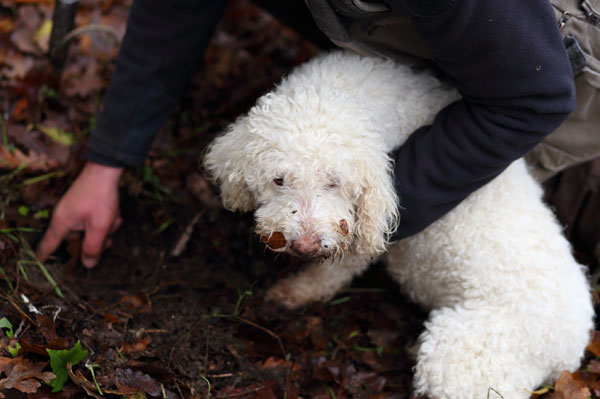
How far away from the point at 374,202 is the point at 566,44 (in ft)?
3.38

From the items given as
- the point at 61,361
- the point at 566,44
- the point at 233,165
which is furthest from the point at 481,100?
the point at 61,361

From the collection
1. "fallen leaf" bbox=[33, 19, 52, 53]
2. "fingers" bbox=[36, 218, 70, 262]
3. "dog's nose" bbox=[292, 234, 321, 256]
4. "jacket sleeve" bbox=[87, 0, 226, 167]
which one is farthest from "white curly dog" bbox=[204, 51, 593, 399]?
"fallen leaf" bbox=[33, 19, 52, 53]

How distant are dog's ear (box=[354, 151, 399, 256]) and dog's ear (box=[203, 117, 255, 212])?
0.48 metres

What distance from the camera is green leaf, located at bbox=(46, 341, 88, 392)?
1.82 m

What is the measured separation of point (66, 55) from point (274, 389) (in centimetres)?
246

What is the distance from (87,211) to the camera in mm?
2629

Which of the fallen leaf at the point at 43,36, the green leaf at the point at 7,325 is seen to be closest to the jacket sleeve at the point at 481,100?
the green leaf at the point at 7,325

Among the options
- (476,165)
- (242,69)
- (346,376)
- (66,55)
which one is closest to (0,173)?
(66,55)

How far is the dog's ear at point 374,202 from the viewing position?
77.4 inches

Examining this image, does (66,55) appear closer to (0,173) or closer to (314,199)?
(0,173)

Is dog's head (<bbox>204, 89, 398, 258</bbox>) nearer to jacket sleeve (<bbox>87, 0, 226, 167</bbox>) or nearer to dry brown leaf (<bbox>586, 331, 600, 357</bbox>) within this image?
jacket sleeve (<bbox>87, 0, 226, 167</bbox>)

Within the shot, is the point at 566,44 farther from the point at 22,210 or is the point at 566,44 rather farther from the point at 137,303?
the point at 22,210

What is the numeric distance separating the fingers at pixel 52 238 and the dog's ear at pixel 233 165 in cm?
94

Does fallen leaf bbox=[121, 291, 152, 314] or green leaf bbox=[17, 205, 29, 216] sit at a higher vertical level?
fallen leaf bbox=[121, 291, 152, 314]
